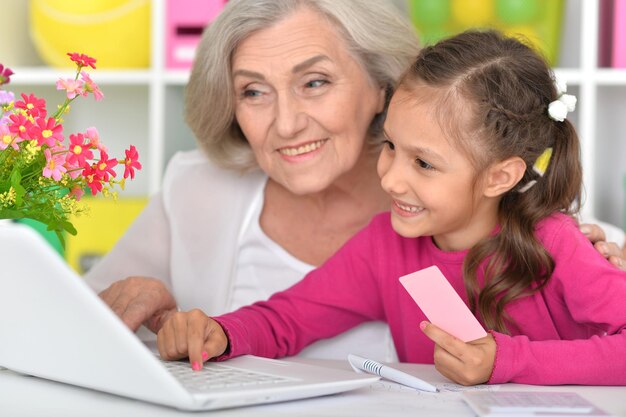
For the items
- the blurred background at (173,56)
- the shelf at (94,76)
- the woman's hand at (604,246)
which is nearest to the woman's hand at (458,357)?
the woman's hand at (604,246)

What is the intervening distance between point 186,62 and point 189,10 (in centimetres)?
15

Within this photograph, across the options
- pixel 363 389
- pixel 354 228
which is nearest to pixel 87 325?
pixel 363 389

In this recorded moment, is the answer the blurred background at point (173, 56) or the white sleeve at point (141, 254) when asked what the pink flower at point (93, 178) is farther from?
the blurred background at point (173, 56)

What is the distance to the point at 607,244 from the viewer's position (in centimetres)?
155

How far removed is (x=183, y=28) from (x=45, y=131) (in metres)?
1.83

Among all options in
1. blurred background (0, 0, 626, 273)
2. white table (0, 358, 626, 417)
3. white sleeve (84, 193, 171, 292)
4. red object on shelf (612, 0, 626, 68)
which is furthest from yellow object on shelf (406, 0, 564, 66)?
white table (0, 358, 626, 417)

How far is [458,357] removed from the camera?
4.01 feet

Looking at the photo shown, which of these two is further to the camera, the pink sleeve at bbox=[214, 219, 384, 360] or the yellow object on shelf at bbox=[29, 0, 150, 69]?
the yellow object on shelf at bbox=[29, 0, 150, 69]

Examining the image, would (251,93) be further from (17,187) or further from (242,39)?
(17,187)

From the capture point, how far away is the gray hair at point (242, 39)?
5.97 ft

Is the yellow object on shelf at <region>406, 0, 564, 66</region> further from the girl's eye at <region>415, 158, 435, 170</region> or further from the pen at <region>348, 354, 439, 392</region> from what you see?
the pen at <region>348, 354, 439, 392</region>

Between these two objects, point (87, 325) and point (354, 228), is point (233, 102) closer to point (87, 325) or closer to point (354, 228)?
point (354, 228)

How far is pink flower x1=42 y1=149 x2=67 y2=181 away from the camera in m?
1.14

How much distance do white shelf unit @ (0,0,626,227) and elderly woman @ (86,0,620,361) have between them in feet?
2.66
